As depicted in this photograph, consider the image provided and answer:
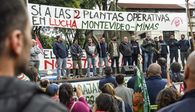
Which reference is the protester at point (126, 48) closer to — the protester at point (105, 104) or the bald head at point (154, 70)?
the bald head at point (154, 70)

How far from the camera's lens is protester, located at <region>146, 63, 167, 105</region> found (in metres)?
6.23

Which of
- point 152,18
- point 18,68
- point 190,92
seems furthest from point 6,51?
point 152,18

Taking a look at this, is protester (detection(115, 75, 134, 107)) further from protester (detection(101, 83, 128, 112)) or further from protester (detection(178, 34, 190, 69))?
protester (detection(178, 34, 190, 69))

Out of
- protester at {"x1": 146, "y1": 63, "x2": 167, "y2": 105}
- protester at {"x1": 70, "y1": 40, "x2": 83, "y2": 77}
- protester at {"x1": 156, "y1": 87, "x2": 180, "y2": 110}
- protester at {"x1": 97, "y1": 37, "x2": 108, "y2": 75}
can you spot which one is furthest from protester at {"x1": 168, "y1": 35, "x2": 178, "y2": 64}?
protester at {"x1": 156, "y1": 87, "x2": 180, "y2": 110}

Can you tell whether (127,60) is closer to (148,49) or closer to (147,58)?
(147,58)

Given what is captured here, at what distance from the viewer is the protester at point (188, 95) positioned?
2.56 meters

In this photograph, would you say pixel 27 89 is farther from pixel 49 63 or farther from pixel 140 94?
pixel 49 63

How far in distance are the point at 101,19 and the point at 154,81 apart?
1134 centimetres

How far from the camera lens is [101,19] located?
17562 mm

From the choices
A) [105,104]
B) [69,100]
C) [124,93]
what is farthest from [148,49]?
[105,104]

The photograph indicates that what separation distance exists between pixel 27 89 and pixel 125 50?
53.4ft

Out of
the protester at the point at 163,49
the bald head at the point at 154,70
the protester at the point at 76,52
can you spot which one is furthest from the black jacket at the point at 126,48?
the bald head at the point at 154,70

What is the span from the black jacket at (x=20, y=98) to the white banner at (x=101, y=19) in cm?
1329

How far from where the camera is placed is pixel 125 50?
17.7m
